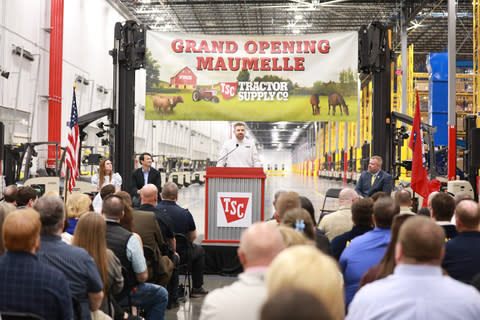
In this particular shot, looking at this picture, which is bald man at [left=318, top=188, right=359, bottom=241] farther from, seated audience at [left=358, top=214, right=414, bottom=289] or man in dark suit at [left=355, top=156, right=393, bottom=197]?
man in dark suit at [left=355, top=156, right=393, bottom=197]

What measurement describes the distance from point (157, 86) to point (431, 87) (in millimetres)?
13814

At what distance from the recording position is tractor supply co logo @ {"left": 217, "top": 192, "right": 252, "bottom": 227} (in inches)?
316

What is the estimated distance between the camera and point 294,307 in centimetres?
122

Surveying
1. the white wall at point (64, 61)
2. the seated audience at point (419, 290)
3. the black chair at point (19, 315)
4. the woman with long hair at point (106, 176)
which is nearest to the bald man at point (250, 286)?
the seated audience at point (419, 290)

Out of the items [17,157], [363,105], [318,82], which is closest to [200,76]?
[318,82]

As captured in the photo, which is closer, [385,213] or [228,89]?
[385,213]

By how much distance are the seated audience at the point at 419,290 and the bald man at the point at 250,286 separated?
486 millimetres

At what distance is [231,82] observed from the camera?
33.0 feet

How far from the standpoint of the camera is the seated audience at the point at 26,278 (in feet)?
9.77

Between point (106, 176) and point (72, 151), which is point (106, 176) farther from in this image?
point (72, 151)

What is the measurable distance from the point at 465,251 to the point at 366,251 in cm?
64

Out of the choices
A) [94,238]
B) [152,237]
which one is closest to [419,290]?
[94,238]

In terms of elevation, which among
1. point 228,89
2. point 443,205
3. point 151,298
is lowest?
point 151,298

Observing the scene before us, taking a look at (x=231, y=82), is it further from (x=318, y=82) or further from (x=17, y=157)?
(x=17, y=157)
